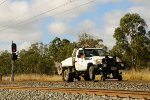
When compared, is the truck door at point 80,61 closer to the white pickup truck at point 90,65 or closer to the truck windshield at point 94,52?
the white pickup truck at point 90,65

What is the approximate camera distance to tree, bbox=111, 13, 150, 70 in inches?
2608

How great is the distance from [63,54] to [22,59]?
21.3 m

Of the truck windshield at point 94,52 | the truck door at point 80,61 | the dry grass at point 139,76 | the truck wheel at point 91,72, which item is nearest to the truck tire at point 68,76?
the truck door at point 80,61

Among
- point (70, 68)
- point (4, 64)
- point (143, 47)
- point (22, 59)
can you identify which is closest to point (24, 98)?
point (70, 68)

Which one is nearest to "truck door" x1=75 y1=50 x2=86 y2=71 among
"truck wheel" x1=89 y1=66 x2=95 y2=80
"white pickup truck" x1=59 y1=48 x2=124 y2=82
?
"white pickup truck" x1=59 y1=48 x2=124 y2=82

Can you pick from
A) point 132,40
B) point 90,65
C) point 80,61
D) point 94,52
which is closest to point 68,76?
point 80,61

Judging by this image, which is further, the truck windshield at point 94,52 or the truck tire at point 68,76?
the truck tire at point 68,76

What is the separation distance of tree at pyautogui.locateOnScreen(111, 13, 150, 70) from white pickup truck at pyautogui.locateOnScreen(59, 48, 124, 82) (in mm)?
37920

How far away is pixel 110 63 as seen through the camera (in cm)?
2467

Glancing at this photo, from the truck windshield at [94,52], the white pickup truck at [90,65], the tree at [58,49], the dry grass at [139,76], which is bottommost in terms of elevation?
the dry grass at [139,76]

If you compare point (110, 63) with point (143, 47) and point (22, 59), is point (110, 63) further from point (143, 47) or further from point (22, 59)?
point (22, 59)

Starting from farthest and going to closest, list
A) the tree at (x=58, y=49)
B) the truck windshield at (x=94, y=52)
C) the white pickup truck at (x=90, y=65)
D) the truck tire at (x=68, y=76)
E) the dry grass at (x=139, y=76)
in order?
1. the tree at (x=58, y=49)
2. the truck tire at (x=68, y=76)
3. the truck windshield at (x=94, y=52)
4. the dry grass at (x=139, y=76)
5. the white pickup truck at (x=90, y=65)

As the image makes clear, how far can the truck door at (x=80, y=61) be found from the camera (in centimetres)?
2581

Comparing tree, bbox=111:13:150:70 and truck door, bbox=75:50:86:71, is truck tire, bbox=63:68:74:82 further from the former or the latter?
tree, bbox=111:13:150:70
